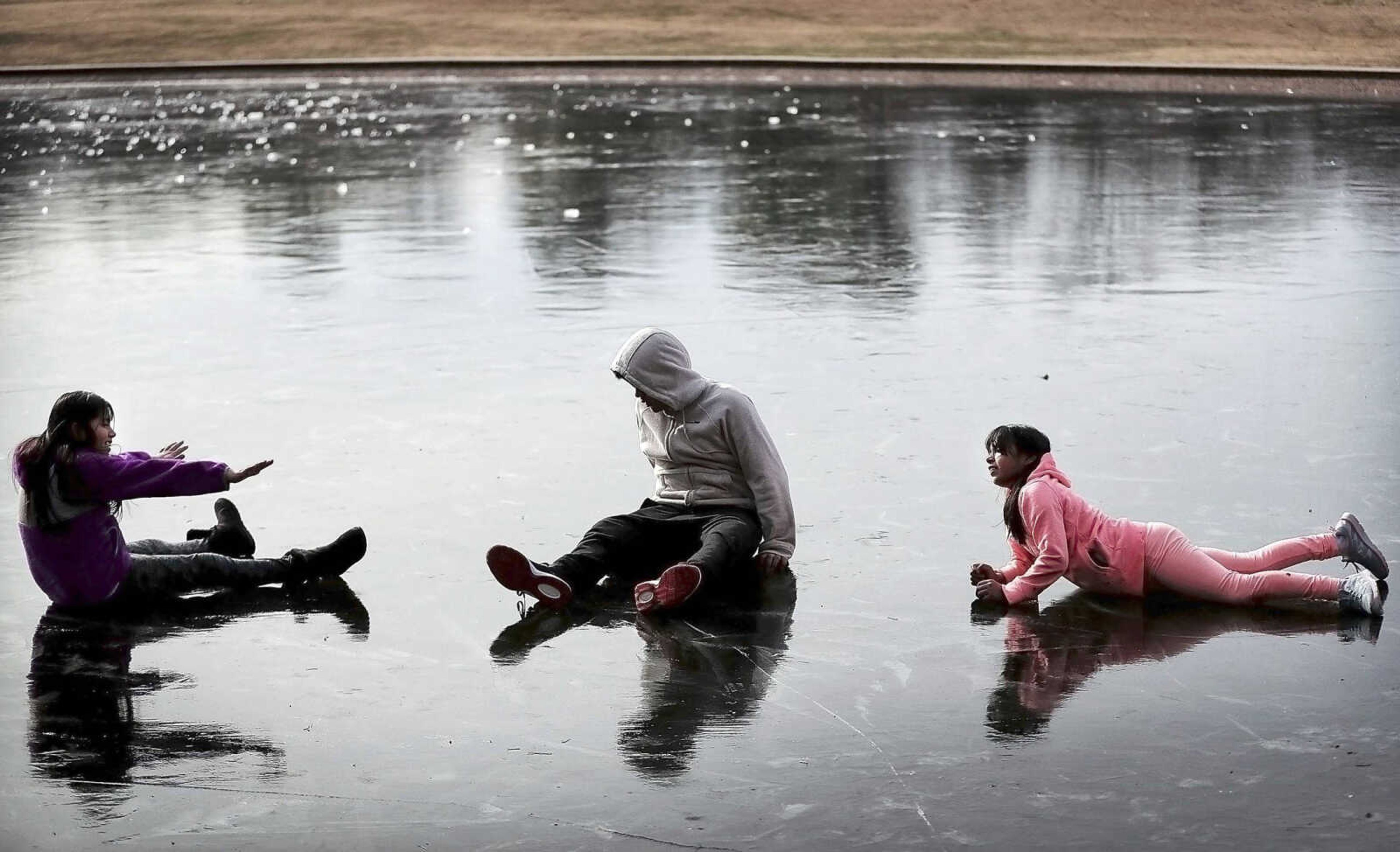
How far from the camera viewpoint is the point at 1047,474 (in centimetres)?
586

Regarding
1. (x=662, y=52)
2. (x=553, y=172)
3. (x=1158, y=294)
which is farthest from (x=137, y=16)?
(x=1158, y=294)

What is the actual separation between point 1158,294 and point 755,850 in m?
7.71

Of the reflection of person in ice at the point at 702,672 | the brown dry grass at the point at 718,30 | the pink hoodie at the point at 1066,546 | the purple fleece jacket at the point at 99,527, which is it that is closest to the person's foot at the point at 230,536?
the purple fleece jacket at the point at 99,527

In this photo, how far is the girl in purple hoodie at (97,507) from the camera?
18.9 feet

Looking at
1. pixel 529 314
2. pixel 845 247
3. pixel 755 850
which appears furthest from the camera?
pixel 845 247

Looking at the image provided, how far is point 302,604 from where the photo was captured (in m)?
6.02

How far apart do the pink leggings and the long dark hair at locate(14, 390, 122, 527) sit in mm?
3588

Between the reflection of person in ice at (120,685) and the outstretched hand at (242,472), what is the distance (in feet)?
1.71

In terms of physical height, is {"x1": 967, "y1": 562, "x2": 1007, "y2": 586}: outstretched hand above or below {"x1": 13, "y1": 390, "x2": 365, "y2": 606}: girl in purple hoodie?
below

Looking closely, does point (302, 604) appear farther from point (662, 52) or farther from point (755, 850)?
point (662, 52)

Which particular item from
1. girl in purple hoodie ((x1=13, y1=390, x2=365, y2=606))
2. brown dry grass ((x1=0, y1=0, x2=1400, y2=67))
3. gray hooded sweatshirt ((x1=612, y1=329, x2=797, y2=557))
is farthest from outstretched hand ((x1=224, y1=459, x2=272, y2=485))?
brown dry grass ((x1=0, y1=0, x2=1400, y2=67))

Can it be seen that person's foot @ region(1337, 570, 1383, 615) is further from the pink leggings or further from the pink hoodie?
the pink hoodie

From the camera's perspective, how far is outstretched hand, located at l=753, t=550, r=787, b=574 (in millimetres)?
6109

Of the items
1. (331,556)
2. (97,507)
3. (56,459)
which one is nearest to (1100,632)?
(331,556)
